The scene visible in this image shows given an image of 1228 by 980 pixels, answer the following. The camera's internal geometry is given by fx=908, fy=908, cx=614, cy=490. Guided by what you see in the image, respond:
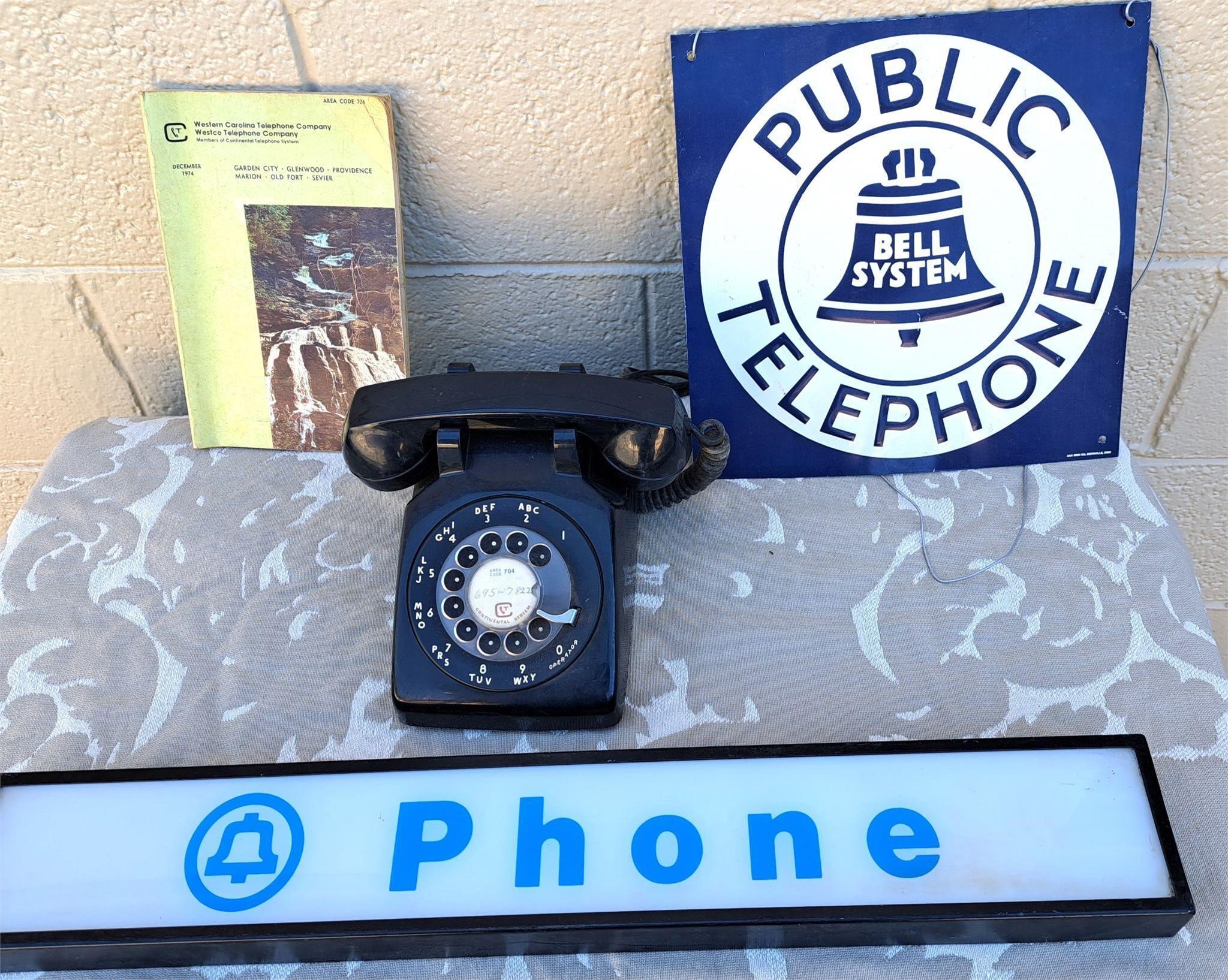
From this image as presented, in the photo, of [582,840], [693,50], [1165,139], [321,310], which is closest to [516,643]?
[582,840]

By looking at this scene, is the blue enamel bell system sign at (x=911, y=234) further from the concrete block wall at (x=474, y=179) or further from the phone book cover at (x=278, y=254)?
the phone book cover at (x=278, y=254)

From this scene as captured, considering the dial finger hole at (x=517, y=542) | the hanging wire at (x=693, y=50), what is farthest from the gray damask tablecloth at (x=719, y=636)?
the hanging wire at (x=693, y=50)

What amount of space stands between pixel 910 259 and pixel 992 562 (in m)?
0.28

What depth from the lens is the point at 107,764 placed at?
68cm

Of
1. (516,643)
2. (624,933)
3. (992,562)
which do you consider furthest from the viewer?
(992,562)

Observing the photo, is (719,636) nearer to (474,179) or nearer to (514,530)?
(514,530)

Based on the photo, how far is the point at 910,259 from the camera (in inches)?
32.3

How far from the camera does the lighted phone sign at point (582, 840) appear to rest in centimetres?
57

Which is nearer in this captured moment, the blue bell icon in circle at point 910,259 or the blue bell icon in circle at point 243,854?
the blue bell icon in circle at point 243,854

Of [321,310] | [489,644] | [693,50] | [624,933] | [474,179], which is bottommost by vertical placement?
[624,933]

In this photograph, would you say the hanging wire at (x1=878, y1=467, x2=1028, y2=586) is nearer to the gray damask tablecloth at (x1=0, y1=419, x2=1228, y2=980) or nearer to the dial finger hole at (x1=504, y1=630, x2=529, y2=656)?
the gray damask tablecloth at (x1=0, y1=419, x2=1228, y2=980)

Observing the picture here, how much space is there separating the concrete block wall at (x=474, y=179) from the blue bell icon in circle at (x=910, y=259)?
144mm

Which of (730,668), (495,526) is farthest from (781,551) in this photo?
(495,526)

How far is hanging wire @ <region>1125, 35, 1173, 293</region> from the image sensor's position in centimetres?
77
